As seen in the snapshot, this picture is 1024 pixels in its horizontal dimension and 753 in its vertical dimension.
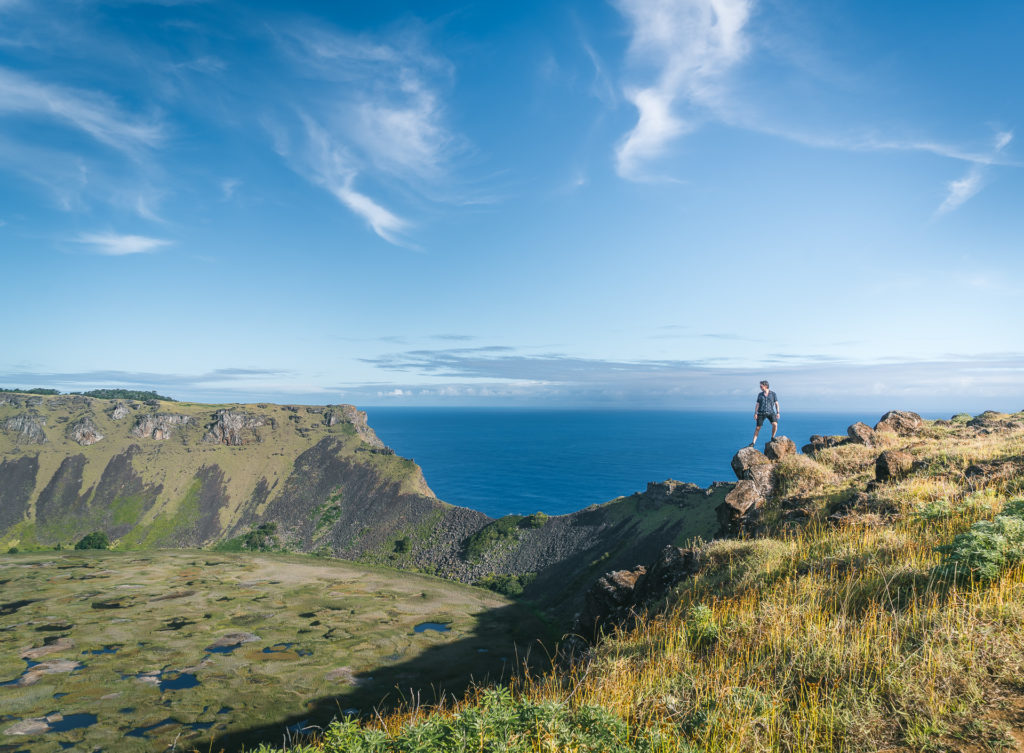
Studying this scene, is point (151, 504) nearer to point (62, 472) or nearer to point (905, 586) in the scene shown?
point (62, 472)

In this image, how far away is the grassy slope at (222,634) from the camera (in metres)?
30.4

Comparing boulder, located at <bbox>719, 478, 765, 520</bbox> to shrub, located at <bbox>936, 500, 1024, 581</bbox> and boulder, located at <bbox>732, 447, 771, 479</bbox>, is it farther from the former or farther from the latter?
shrub, located at <bbox>936, 500, 1024, 581</bbox>

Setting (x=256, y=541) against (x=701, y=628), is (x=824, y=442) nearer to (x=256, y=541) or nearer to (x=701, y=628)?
(x=701, y=628)

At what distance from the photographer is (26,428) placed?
166 metres

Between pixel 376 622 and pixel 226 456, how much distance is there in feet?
479

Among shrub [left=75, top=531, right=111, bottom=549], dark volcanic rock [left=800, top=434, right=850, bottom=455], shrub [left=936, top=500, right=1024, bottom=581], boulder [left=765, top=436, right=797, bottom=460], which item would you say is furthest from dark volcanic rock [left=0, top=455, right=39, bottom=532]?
shrub [left=936, top=500, right=1024, bottom=581]

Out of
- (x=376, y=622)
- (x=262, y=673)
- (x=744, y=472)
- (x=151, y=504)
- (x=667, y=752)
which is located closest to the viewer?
(x=667, y=752)

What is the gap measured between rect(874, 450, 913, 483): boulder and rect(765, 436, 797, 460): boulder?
596cm

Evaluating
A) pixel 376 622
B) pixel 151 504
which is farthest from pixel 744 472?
pixel 151 504

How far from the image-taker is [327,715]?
31078mm

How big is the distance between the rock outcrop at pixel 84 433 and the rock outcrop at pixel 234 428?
36.4 meters

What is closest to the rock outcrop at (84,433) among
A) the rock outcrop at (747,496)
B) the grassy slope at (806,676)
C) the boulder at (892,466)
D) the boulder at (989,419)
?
the rock outcrop at (747,496)

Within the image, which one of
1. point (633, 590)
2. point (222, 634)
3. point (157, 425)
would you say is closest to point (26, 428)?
point (157, 425)

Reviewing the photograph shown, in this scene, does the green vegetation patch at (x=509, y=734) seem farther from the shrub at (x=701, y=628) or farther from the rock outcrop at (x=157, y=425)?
the rock outcrop at (x=157, y=425)
